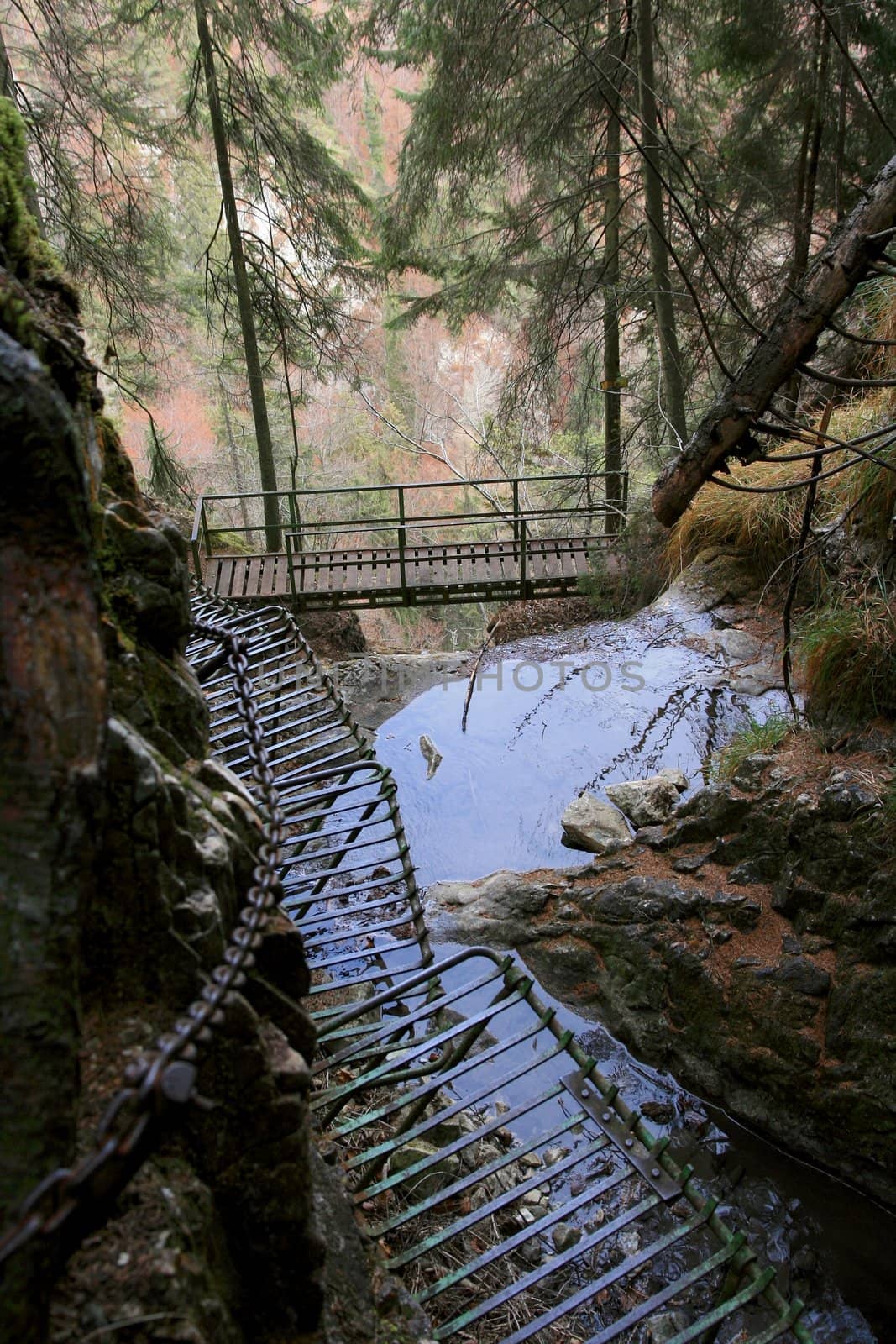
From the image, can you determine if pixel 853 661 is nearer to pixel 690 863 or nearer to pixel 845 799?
pixel 845 799

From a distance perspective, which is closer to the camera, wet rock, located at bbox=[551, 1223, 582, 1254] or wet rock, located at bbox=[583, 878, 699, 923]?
wet rock, located at bbox=[551, 1223, 582, 1254]

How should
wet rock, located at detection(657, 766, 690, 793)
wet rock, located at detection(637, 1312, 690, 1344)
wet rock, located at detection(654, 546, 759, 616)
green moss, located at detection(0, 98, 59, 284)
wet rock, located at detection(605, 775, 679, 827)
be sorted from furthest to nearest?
wet rock, located at detection(654, 546, 759, 616)
wet rock, located at detection(657, 766, 690, 793)
wet rock, located at detection(605, 775, 679, 827)
wet rock, located at detection(637, 1312, 690, 1344)
green moss, located at detection(0, 98, 59, 284)

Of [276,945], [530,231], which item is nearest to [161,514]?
[276,945]

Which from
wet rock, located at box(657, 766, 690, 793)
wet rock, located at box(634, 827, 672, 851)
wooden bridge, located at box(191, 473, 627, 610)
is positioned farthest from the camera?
wooden bridge, located at box(191, 473, 627, 610)

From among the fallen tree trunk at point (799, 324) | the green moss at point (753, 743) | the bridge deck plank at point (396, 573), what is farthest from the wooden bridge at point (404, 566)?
the fallen tree trunk at point (799, 324)

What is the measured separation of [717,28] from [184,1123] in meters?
9.04

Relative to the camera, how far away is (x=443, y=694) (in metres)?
7.83

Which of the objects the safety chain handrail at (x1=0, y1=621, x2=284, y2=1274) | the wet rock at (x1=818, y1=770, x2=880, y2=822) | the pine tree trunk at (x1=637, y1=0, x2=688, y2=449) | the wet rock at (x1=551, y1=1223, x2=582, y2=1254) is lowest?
the wet rock at (x1=551, y1=1223, x2=582, y2=1254)

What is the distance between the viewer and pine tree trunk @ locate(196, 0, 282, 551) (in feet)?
27.9

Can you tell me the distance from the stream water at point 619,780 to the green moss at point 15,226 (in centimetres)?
404

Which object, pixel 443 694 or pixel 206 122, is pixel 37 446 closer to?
pixel 443 694

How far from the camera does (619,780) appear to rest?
593cm

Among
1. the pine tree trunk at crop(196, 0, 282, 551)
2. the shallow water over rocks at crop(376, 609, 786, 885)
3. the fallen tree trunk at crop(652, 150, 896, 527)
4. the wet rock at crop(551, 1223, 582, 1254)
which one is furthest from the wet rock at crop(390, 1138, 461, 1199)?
the pine tree trunk at crop(196, 0, 282, 551)

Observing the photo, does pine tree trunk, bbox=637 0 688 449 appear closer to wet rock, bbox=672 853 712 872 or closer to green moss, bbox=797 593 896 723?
green moss, bbox=797 593 896 723
